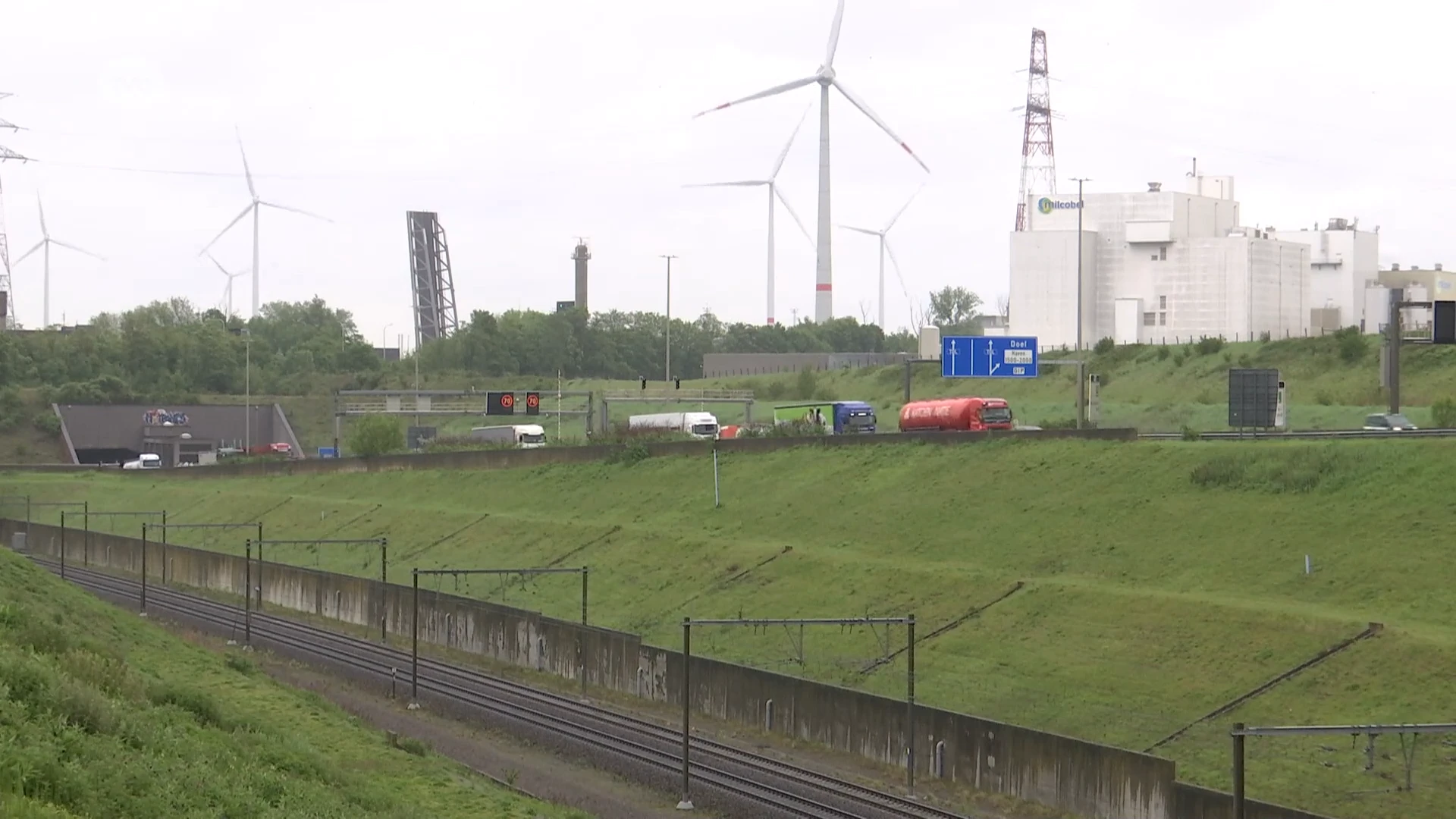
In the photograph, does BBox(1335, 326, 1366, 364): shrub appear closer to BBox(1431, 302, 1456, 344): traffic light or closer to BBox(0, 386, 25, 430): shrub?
BBox(1431, 302, 1456, 344): traffic light

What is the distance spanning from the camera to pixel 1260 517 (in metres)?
55.8

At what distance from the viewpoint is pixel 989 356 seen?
89625mm

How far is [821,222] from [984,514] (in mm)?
112956

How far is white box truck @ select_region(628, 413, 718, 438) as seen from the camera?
4348 inches

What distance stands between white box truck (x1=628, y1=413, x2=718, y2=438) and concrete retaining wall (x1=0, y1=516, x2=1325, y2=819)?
110 feet

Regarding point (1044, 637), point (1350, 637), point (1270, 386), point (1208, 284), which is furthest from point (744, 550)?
point (1208, 284)

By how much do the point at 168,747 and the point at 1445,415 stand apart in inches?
2406

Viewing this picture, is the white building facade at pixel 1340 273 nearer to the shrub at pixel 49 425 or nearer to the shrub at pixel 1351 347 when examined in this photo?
the shrub at pixel 1351 347

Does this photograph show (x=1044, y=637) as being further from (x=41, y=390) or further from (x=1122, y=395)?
(x=41, y=390)

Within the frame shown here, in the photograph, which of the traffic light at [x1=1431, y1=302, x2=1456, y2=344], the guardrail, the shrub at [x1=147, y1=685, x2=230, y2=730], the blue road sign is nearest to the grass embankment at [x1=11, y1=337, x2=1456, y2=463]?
the blue road sign

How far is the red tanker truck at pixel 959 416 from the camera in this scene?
86.6 m

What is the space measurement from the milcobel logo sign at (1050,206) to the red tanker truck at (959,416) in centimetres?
6875

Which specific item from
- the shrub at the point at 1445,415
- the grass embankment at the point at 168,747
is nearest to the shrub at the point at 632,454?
the shrub at the point at 1445,415

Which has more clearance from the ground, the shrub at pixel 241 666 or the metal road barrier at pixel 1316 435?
the metal road barrier at pixel 1316 435
